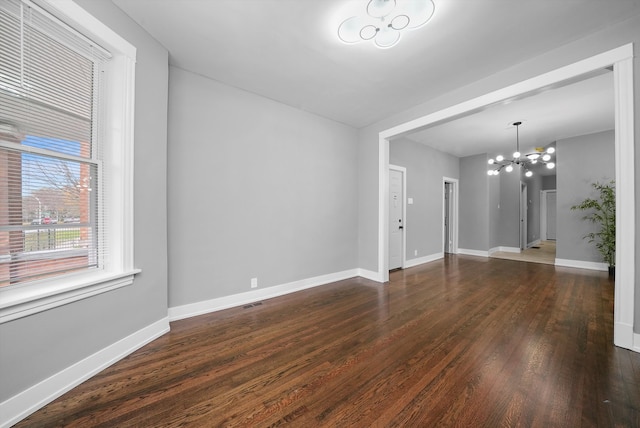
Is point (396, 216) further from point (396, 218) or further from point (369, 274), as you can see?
point (369, 274)

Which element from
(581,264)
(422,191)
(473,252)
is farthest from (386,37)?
(473,252)

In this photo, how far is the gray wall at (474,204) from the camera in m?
6.67

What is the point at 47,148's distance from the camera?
5.37ft

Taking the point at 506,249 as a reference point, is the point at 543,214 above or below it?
above

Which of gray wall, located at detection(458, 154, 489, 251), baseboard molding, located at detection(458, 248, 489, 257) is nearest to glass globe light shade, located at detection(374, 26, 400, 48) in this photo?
gray wall, located at detection(458, 154, 489, 251)

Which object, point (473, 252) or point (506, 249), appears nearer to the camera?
point (473, 252)

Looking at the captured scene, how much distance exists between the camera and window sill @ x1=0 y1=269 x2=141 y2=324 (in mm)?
1365

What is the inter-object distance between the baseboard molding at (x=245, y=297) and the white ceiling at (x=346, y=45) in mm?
2785

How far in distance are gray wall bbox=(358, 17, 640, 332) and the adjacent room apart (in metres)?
0.02

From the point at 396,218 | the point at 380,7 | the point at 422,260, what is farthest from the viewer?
the point at 422,260

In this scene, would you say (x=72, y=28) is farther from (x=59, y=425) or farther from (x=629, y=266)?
(x=629, y=266)

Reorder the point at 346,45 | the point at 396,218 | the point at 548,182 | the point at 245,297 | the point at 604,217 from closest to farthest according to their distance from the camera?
1. the point at 346,45
2. the point at 245,297
3. the point at 604,217
4. the point at 396,218
5. the point at 548,182

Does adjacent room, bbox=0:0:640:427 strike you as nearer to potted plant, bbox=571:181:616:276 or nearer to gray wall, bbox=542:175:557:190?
potted plant, bbox=571:181:616:276

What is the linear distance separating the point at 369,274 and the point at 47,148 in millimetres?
4308
